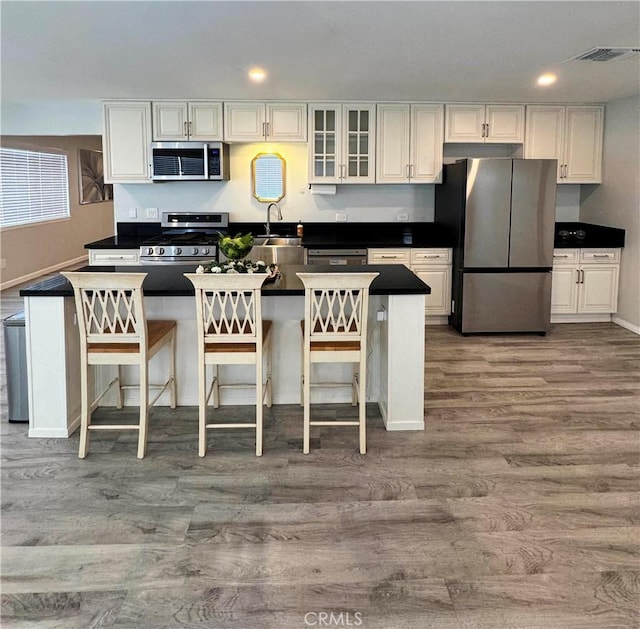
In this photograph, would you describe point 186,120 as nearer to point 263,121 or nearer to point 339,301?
point 263,121

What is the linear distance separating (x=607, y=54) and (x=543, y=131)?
2.31m

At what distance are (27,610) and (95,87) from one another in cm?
454

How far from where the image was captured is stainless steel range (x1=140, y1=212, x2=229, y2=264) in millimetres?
6020

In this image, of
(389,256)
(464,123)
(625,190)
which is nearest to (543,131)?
(464,123)

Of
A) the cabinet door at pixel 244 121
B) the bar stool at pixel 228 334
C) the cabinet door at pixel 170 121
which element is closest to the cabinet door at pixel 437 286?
the cabinet door at pixel 244 121

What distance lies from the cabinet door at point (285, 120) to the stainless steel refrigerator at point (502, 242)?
5.21 feet

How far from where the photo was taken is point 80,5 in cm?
316

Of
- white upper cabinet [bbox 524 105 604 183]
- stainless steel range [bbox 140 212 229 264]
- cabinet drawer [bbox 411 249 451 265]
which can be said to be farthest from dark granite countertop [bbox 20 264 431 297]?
white upper cabinet [bbox 524 105 604 183]

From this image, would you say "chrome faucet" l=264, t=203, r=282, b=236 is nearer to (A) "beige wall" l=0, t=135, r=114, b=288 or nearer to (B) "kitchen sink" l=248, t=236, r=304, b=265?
(B) "kitchen sink" l=248, t=236, r=304, b=265

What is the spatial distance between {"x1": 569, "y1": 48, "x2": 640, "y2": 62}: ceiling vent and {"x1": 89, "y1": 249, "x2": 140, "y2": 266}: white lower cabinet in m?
4.17

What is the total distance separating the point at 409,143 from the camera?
6.43m

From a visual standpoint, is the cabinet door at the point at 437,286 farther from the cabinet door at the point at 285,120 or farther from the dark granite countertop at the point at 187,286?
the dark granite countertop at the point at 187,286

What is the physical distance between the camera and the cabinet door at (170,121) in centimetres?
616

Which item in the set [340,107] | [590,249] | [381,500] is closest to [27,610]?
[381,500]
